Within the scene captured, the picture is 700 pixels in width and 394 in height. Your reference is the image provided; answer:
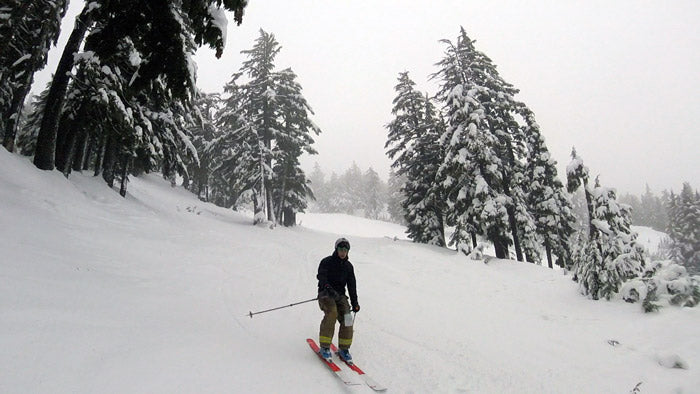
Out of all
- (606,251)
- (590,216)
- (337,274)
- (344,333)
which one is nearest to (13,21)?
(337,274)

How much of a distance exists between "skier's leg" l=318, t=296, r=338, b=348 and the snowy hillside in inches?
14.1

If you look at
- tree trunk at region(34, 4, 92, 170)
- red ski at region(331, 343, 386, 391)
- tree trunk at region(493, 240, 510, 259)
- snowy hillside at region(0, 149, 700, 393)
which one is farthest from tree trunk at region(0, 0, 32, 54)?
tree trunk at region(493, 240, 510, 259)

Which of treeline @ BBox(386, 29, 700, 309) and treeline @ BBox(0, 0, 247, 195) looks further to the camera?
treeline @ BBox(386, 29, 700, 309)

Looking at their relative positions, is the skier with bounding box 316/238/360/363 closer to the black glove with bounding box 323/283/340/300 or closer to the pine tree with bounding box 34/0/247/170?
the black glove with bounding box 323/283/340/300

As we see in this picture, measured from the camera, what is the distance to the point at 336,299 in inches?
242

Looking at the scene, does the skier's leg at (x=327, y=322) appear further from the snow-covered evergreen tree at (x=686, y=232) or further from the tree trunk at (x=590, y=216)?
the snow-covered evergreen tree at (x=686, y=232)

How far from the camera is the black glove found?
6.05 metres

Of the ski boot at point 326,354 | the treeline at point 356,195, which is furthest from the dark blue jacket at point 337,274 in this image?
the treeline at point 356,195

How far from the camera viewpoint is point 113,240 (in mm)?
10062

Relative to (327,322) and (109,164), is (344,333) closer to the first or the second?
(327,322)

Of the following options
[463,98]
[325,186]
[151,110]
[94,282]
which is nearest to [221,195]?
[151,110]

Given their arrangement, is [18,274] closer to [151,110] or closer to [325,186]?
[151,110]

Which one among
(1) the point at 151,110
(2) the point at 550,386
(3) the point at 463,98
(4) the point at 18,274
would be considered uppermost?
(3) the point at 463,98

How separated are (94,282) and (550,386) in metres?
8.39
